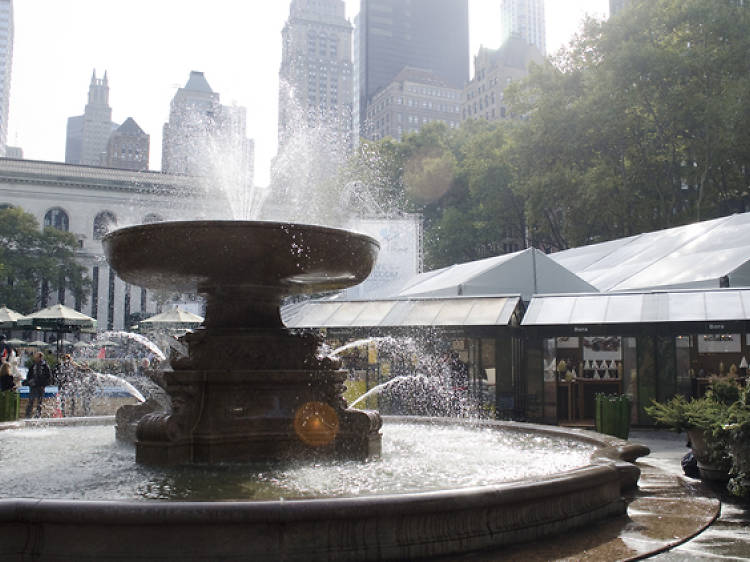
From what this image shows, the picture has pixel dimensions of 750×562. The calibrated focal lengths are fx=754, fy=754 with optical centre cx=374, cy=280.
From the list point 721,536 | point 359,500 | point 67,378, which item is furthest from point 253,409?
point 67,378

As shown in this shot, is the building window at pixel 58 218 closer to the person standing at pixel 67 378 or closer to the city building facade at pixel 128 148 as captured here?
the person standing at pixel 67 378

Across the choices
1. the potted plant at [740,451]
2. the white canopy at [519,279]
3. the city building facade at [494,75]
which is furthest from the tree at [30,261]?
the city building facade at [494,75]

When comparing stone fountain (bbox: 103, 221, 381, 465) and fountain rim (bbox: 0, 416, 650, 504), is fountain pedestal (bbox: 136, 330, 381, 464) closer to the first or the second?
stone fountain (bbox: 103, 221, 381, 465)

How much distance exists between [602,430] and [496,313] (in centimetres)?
602

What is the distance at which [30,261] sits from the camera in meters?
54.4

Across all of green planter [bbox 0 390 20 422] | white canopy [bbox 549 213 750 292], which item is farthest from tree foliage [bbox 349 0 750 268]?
green planter [bbox 0 390 20 422]

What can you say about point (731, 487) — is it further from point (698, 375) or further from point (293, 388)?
point (698, 375)

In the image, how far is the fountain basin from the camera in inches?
167

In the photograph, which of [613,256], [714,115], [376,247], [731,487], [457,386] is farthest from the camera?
[714,115]

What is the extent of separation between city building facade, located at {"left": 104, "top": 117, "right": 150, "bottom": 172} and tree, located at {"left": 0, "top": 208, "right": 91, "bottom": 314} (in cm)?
9379

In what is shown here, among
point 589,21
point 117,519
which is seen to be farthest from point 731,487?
point 589,21

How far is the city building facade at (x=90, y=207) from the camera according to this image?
7056cm

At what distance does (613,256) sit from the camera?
76.9 feet

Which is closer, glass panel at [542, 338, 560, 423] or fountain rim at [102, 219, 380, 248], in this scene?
fountain rim at [102, 219, 380, 248]
